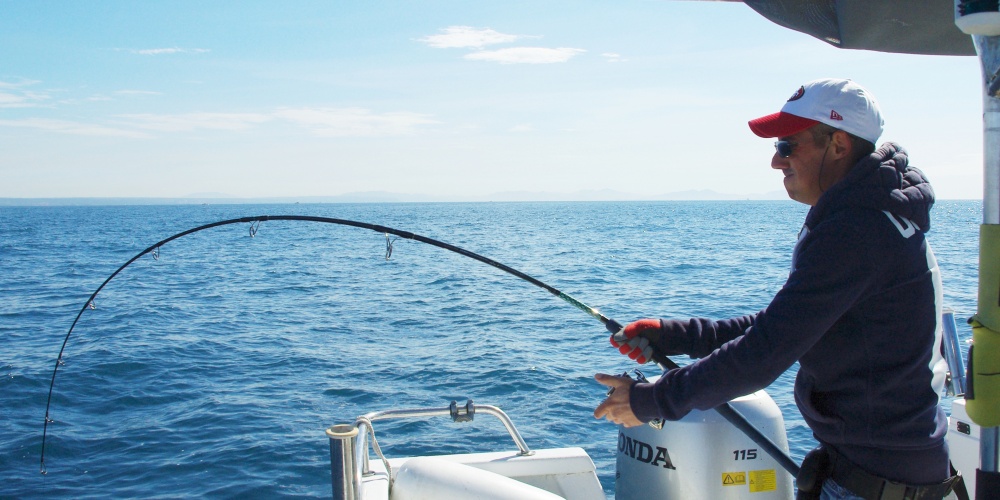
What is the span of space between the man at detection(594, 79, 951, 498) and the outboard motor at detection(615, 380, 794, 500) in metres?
1.20

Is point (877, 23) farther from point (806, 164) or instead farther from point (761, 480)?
point (761, 480)

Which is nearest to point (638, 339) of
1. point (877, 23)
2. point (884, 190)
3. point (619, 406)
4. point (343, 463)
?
point (619, 406)

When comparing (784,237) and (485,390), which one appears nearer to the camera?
(485,390)

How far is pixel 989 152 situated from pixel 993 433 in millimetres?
697

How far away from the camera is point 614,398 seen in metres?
2.12

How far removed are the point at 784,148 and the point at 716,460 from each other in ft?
5.60

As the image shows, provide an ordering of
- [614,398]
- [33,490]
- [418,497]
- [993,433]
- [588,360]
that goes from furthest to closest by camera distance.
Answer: [588,360] < [33,490] < [418,497] < [614,398] < [993,433]

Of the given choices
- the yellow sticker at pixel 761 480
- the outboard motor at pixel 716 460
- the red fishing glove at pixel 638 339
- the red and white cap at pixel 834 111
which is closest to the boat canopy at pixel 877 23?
the red and white cap at pixel 834 111

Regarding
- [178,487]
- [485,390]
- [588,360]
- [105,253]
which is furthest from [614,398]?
[105,253]

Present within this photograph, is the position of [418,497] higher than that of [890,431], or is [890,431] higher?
[890,431]

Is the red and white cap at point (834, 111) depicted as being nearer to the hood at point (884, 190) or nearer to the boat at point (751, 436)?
the hood at point (884, 190)

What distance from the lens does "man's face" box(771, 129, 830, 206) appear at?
2086mm

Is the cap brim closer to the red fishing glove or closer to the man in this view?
the man

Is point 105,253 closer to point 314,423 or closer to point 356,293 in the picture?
point 356,293
